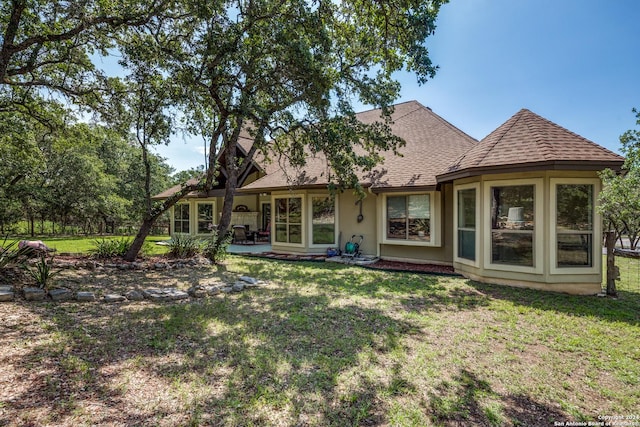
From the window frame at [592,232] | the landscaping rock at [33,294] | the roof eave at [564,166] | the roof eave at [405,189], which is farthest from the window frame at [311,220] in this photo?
the landscaping rock at [33,294]

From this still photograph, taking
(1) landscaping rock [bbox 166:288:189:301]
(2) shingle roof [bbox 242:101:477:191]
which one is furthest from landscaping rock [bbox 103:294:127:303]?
(2) shingle roof [bbox 242:101:477:191]

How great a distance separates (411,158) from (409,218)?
242 centimetres

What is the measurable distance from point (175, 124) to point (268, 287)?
5.94 m

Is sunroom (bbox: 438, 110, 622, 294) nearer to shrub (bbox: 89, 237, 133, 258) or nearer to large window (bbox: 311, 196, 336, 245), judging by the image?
large window (bbox: 311, 196, 336, 245)

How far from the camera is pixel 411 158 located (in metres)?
10.8

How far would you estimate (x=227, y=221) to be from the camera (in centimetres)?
987

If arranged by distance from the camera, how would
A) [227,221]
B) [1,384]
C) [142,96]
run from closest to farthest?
[1,384] < [142,96] < [227,221]

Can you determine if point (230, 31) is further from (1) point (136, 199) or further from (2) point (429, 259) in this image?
(1) point (136, 199)

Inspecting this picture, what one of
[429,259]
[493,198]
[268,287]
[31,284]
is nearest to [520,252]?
[493,198]

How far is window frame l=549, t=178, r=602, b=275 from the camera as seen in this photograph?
6320 mm

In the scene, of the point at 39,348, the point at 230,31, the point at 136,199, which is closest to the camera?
the point at 39,348

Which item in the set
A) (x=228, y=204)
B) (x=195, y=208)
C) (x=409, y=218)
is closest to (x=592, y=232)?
(x=409, y=218)

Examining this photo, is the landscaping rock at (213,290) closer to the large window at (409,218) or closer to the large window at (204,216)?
the large window at (409,218)

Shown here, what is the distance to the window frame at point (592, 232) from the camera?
6320mm
